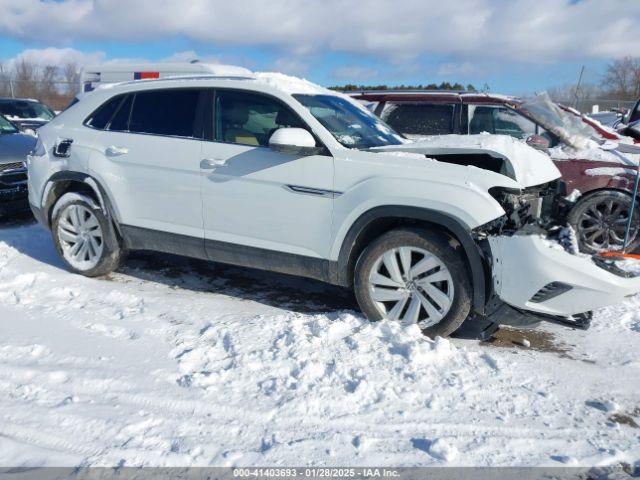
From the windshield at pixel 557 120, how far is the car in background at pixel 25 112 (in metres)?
12.5

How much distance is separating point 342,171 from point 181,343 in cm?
163

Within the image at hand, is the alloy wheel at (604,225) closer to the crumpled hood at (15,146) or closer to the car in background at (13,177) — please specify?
the car in background at (13,177)

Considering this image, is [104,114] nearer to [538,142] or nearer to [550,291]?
[550,291]

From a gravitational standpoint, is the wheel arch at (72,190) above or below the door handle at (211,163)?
below

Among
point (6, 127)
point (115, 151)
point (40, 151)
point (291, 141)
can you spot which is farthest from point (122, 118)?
point (6, 127)

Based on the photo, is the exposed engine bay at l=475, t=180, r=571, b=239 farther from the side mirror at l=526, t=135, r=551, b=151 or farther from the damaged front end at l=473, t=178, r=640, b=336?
the side mirror at l=526, t=135, r=551, b=151

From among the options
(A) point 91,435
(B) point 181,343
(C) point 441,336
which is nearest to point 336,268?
(C) point 441,336

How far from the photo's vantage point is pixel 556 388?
10.7ft

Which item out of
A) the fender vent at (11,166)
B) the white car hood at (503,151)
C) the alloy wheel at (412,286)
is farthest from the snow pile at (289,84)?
the fender vent at (11,166)

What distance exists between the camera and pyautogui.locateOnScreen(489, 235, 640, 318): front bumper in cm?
333

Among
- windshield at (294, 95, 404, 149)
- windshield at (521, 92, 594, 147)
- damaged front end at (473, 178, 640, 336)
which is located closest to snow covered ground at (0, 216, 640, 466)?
damaged front end at (473, 178, 640, 336)

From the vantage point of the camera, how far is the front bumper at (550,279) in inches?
131

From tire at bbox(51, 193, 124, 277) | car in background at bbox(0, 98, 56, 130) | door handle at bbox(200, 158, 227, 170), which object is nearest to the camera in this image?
door handle at bbox(200, 158, 227, 170)

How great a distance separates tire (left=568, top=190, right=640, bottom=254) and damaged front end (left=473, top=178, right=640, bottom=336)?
2653 millimetres
